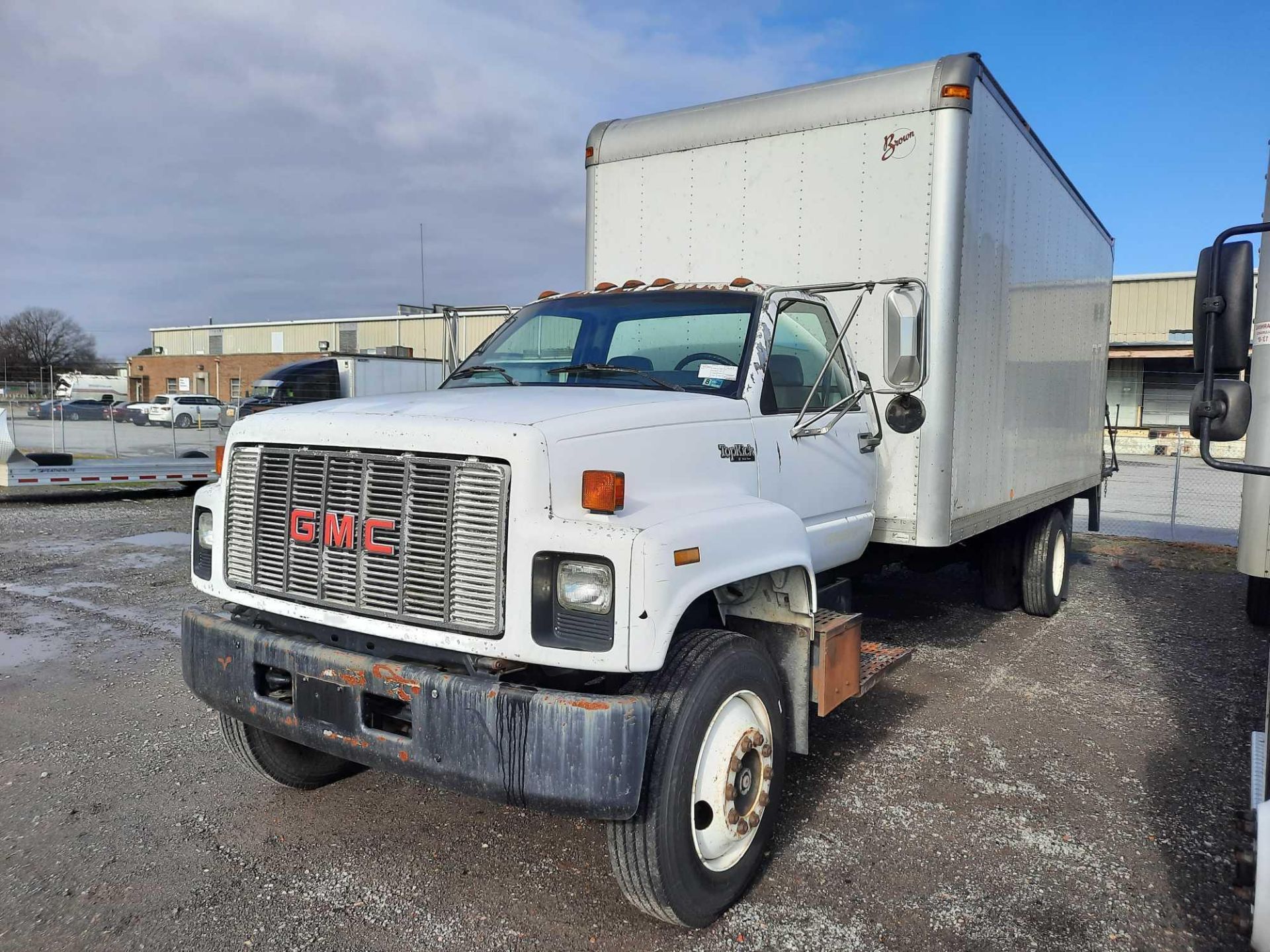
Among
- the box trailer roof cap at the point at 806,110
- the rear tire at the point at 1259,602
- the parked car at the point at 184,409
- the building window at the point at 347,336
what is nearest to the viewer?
the box trailer roof cap at the point at 806,110

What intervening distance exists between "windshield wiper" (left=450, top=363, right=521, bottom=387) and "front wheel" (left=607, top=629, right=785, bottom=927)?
156cm

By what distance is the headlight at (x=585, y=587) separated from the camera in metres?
2.75

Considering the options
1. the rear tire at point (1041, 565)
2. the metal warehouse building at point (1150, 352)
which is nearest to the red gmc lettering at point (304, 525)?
the rear tire at point (1041, 565)

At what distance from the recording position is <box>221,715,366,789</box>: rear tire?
390cm

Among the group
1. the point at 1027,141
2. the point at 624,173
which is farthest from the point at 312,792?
the point at 1027,141

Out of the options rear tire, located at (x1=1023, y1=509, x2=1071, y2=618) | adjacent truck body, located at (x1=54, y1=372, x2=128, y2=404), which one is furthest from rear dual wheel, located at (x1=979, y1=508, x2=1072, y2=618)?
adjacent truck body, located at (x1=54, y1=372, x2=128, y2=404)

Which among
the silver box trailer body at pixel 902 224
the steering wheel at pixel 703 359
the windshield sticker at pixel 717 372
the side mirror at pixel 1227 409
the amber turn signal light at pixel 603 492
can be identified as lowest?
the amber turn signal light at pixel 603 492

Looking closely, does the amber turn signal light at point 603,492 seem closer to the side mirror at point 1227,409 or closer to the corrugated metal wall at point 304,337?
the side mirror at point 1227,409

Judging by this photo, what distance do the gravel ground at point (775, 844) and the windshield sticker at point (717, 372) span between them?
1.93 metres

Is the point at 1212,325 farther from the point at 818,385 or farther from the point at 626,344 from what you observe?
the point at 626,344

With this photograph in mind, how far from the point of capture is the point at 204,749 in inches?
181

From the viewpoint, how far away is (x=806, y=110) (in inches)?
209

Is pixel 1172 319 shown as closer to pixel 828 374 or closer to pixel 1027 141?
pixel 1027 141

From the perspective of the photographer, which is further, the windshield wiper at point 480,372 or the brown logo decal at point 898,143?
the brown logo decal at point 898,143
